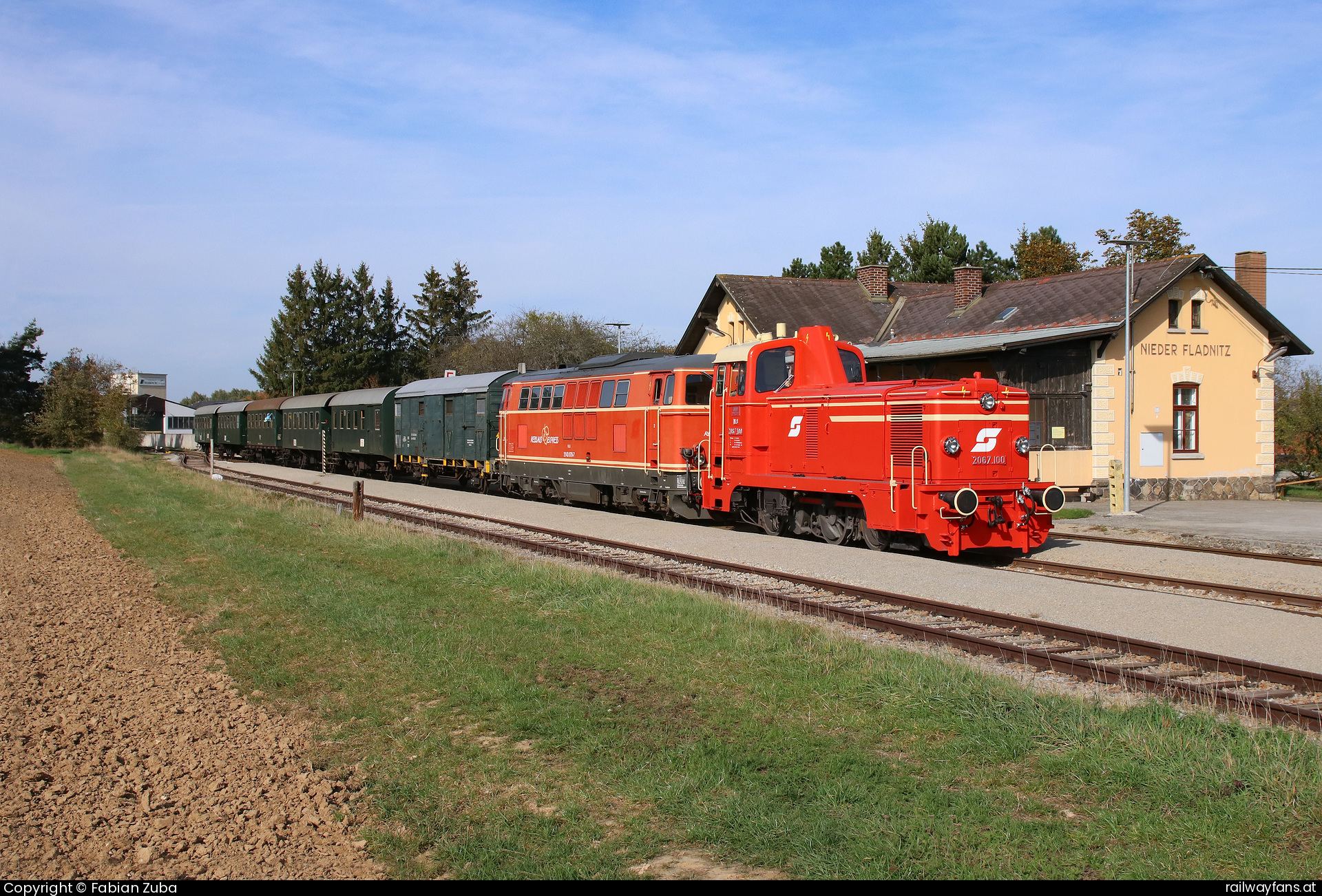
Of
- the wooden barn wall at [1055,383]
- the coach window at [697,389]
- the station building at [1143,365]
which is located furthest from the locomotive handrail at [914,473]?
the wooden barn wall at [1055,383]

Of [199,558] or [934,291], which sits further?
[934,291]

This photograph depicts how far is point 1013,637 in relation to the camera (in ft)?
29.6

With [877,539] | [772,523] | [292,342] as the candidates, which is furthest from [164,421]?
[877,539]

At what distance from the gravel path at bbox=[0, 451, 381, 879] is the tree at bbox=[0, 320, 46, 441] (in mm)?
72611

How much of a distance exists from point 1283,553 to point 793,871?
1467 centimetres

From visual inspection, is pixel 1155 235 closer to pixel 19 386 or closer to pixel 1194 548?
pixel 1194 548

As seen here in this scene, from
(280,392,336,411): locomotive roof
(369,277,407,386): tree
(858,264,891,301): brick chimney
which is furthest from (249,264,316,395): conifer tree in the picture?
(858,264,891,301): brick chimney

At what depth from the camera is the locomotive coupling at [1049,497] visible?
45.7 feet

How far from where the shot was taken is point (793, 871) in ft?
13.8

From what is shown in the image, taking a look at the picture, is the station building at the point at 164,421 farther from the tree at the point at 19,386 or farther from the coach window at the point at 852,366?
the coach window at the point at 852,366

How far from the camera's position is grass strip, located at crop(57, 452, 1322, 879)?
439 centimetres

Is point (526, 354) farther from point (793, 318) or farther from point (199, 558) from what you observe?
point (199, 558)

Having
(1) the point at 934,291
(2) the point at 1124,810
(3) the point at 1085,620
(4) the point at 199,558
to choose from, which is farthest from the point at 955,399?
(1) the point at 934,291

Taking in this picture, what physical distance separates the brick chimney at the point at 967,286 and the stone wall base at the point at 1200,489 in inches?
344
